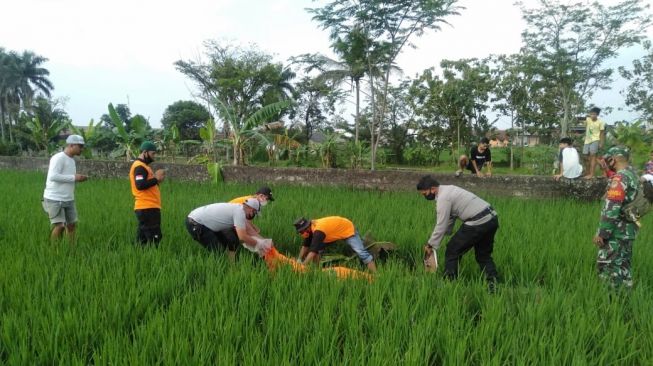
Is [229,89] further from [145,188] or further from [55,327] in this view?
[55,327]

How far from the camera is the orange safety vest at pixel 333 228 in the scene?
3.93 metres

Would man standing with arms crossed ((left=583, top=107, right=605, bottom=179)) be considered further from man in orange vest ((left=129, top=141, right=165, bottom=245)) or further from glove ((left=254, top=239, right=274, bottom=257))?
man in orange vest ((left=129, top=141, right=165, bottom=245))

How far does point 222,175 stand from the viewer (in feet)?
30.1

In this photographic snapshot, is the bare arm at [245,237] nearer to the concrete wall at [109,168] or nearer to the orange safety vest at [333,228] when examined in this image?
the orange safety vest at [333,228]

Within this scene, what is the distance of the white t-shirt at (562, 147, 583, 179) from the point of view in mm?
6805

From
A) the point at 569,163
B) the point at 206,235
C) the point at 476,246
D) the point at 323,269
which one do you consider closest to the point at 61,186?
the point at 206,235

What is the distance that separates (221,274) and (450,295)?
1692 mm

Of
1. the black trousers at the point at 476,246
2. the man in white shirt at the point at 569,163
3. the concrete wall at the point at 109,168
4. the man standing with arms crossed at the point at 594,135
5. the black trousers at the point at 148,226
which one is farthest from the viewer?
the concrete wall at the point at 109,168

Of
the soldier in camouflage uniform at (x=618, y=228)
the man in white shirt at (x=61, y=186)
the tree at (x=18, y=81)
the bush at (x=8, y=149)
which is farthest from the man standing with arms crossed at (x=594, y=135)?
the tree at (x=18, y=81)

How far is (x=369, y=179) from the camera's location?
8023 mm

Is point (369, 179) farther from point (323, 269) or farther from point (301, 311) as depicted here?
point (301, 311)

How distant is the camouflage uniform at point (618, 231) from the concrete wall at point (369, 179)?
4.04 m

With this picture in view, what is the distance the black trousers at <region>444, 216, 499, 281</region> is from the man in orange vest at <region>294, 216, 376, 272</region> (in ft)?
2.29

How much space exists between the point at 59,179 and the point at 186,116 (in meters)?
35.3
